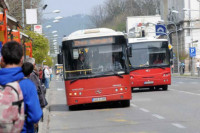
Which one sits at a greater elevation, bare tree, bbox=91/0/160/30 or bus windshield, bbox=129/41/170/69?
bare tree, bbox=91/0/160/30

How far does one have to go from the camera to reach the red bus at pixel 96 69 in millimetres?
18625

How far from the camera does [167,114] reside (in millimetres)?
15625

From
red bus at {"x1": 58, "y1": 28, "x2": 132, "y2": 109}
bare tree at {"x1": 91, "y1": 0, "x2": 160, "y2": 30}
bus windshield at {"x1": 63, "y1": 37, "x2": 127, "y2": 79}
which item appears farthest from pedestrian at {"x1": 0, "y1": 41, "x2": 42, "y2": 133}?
bare tree at {"x1": 91, "y1": 0, "x2": 160, "y2": 30}

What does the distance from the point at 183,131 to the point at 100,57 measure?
25.7 feet

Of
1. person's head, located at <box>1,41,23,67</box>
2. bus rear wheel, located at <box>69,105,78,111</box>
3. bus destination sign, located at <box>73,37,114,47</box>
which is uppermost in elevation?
bus destination sign, located at <box>73,37,114,47</box>

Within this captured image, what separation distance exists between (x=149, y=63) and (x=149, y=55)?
0.45 m

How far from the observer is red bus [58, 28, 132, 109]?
61.1 ft

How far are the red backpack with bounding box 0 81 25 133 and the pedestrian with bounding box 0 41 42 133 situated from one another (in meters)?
0.08

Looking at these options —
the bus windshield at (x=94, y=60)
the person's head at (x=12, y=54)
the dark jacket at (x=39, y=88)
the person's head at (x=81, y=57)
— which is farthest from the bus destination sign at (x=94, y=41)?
the person's head at (x=12, y=54)

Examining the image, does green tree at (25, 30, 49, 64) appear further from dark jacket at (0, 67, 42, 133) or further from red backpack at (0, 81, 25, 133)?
red backpack at (0, 81, 25, 133)

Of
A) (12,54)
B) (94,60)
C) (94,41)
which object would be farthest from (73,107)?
(12,54)

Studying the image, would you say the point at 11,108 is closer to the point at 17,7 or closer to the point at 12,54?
the point at 12,54

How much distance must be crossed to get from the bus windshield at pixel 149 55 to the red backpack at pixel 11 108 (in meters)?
24.2

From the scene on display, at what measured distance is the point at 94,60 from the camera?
18.9 meters
